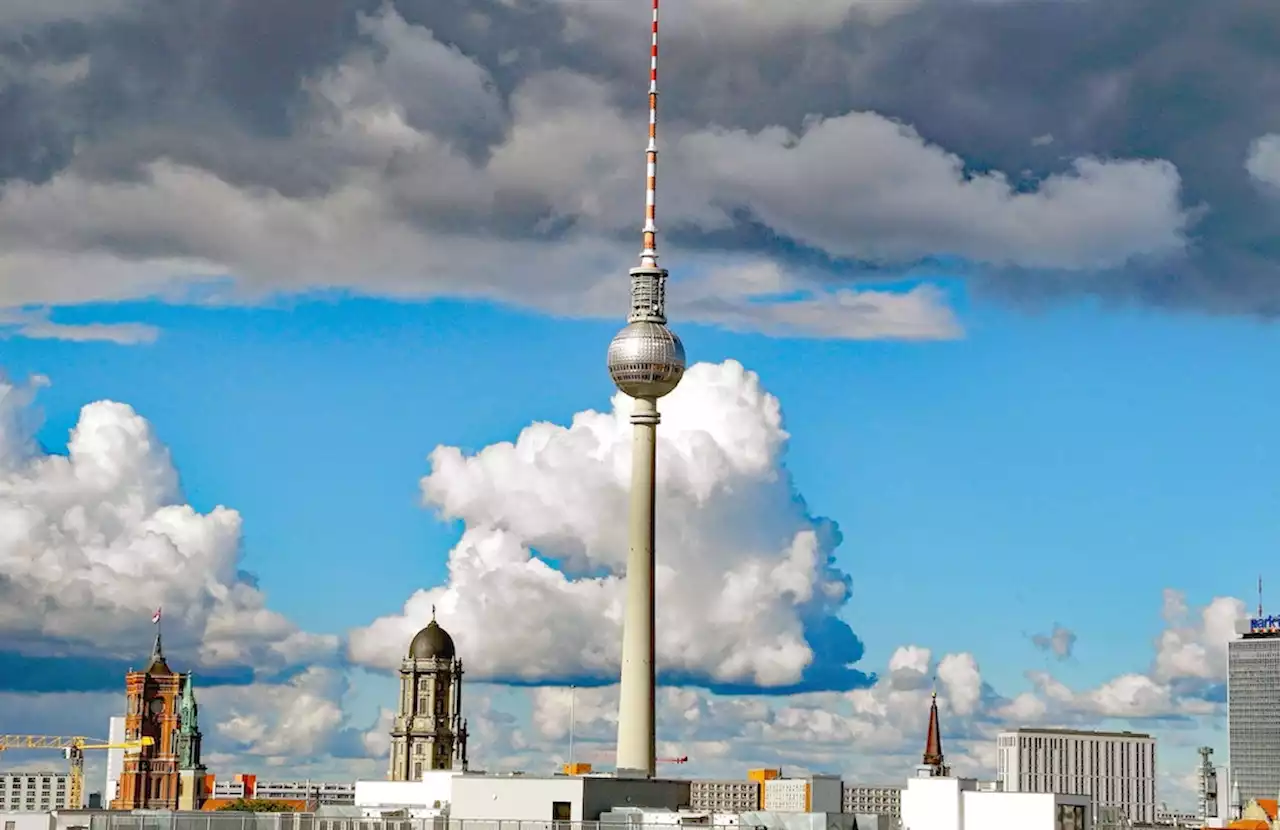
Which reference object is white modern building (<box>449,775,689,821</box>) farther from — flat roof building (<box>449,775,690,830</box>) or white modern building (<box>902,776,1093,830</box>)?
white modern building (<box>902,776,1093,830</box>)

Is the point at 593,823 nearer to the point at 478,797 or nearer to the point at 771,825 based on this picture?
the point at 771,825

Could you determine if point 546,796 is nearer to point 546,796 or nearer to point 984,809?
point 546,796

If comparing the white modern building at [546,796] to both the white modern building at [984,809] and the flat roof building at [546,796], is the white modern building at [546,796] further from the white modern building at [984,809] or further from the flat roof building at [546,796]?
the white modern building at [984,809]

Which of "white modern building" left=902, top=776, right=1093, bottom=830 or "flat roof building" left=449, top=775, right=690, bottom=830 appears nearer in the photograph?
"white modern building" left=902, top=776, right=1093, bottom=830

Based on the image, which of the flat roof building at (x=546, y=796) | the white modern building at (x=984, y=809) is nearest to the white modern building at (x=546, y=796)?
the flat roof building at (x=546, y=796)

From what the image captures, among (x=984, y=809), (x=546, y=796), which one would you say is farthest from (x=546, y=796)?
(x=984, y=809)

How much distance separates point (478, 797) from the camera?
16975 centimetres

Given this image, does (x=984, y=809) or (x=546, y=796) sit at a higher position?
(x=546, y=796)

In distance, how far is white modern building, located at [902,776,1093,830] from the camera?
158250mm

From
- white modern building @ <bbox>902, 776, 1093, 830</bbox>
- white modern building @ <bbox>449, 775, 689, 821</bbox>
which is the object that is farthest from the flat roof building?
white modern building @ <bbox>902, 776, 1093, 830</bbox>

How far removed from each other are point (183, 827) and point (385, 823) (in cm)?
1842

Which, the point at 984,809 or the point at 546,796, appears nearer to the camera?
the point at 984,809

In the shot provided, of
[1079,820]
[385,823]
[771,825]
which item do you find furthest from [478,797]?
[1079,820]

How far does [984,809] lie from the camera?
529 ft
